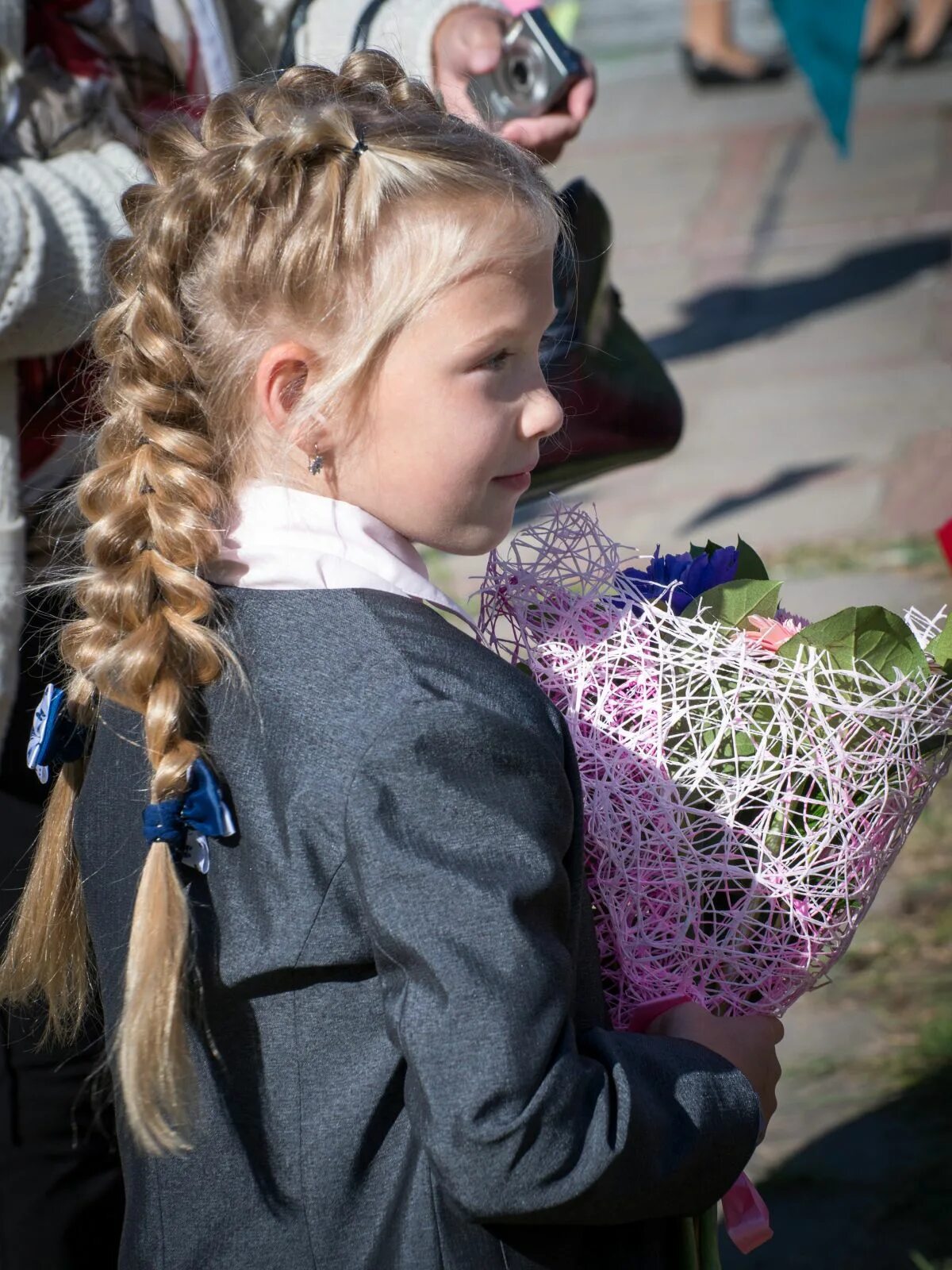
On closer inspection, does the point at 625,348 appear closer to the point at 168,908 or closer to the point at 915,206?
the point at 168,908

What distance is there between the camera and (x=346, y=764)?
1.19 meters

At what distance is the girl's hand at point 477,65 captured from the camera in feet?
6.94

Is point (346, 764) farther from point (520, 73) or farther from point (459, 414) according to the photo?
point (520, 73)

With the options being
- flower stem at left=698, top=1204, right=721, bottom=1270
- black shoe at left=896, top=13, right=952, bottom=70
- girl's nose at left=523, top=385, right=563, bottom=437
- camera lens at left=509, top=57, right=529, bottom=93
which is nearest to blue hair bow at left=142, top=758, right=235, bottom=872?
girl's nose at left=523, top=385, right=563, bottom=437

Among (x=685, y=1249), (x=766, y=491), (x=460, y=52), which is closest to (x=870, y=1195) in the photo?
(x=685, y=1249)

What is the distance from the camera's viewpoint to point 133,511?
1.36 meters

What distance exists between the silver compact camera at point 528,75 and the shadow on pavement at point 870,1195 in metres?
1.87

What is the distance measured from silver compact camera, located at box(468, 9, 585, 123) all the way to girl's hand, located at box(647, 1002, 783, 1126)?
1309 millimetres

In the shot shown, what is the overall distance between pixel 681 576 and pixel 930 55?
40.7 ft

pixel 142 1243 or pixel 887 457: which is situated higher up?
pixel 142 1243

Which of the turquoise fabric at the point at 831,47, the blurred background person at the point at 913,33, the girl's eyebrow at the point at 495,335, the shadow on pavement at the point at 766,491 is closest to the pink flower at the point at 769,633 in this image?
the girl's eyebrow at the point at 495,335

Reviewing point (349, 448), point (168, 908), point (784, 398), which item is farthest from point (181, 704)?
point (784, 398)

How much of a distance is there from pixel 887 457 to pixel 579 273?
148 inches

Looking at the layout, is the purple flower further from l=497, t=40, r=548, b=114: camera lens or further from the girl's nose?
l=497, t=40, r=548, b=114: camera lens
